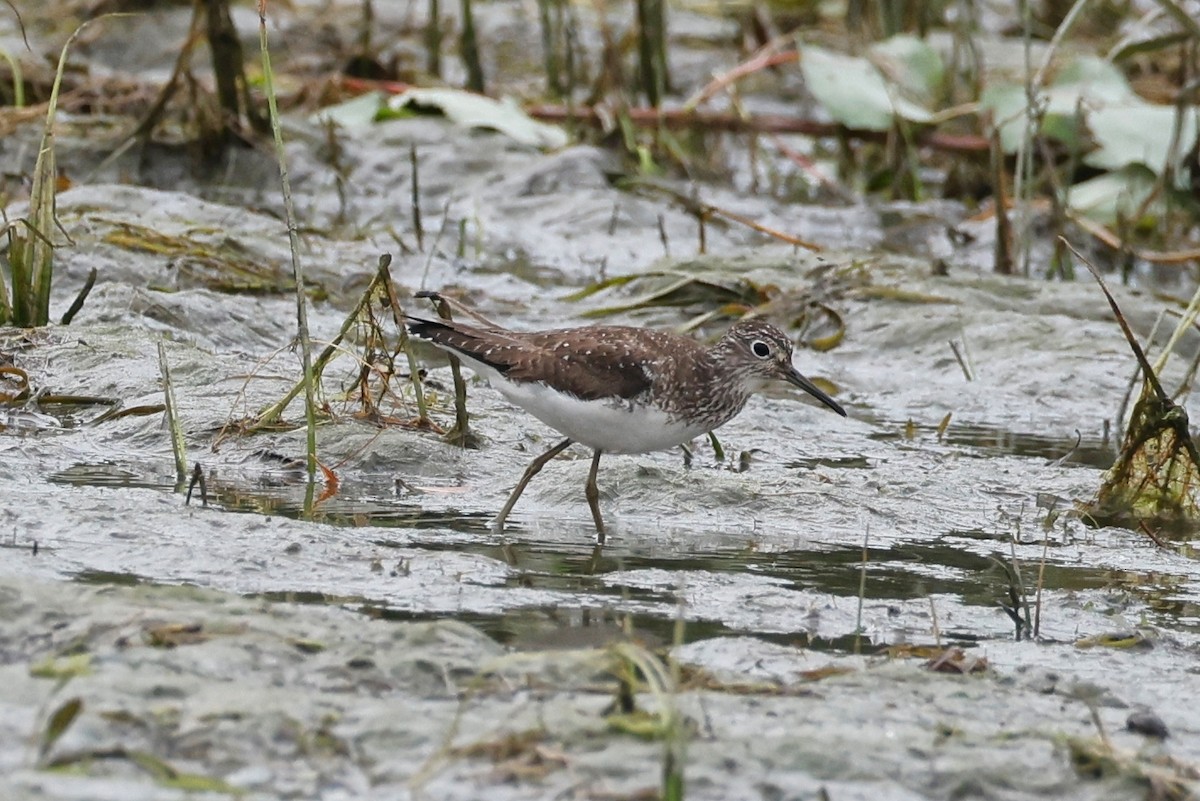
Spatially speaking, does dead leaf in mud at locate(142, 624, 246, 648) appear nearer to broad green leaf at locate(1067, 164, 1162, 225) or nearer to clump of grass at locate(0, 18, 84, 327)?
clump of grass at locate(0, 18, 84, 327)

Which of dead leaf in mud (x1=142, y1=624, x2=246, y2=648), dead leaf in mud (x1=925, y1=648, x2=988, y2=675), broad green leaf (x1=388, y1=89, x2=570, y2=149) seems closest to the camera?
dead leaf in mud (x1=142, y1=624, x2=246, y2=648)

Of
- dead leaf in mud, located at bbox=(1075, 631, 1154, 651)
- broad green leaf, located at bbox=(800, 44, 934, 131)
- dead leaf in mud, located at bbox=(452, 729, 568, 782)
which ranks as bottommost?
dead leaf in mud, located at bbox=(1075, 631, 1154, 651)

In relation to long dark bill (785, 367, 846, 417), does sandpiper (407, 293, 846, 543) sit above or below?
above

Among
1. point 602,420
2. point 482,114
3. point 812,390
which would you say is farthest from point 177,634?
point 482,114

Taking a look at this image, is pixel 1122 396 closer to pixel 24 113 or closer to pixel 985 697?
pixel 985 697

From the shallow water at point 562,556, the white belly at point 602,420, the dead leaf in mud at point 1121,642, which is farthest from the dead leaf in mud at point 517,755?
the white belly at point 602,420

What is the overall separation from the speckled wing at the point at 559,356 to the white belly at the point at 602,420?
4 cm

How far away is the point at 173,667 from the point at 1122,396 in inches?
226

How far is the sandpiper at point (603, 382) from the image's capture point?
233 inches

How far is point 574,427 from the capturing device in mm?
5930

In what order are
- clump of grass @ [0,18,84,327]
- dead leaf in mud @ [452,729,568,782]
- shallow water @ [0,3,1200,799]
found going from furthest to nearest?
clump of grass @ [0,18,84,327] < shallow water @ [0,3,1200,799] < dead leaf in mud @ [452,729,568,782]

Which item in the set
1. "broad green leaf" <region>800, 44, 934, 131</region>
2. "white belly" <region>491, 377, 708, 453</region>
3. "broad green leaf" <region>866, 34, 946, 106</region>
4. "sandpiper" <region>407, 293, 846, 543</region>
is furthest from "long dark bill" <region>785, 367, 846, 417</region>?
"broad green leaf" <region>866, 34, 946, 106</region>

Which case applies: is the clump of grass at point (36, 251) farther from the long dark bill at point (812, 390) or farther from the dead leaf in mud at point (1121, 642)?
the dead leaf in mud at point (1121, 642)

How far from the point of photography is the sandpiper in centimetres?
591
